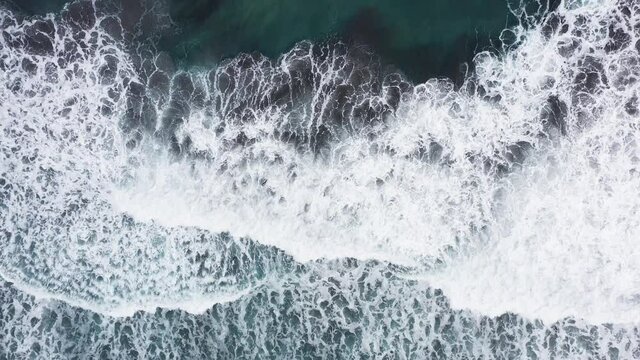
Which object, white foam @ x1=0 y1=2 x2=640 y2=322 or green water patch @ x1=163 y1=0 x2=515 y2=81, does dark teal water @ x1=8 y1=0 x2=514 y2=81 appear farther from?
white foam @ x1=0 y1=2 x2=640 y2=322

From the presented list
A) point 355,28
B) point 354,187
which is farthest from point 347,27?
point 354,187

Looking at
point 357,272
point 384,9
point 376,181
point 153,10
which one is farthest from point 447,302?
point 153,10

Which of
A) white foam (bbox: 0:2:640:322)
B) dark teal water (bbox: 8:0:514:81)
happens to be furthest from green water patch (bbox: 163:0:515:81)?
white foam (bbox: 0:2:640:322)

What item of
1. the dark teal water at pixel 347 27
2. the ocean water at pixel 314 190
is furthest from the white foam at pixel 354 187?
the dark teal water at pixel 347 27

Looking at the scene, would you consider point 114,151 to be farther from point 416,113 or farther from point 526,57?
point 526,57

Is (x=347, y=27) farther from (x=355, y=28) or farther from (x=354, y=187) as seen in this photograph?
(x=354, y=187)

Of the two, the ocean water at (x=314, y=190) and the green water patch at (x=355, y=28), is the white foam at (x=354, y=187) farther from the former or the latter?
the green water patch at (x=355, y=28)

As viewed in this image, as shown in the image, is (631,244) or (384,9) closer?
(631,244)
